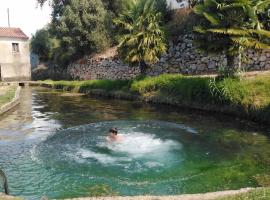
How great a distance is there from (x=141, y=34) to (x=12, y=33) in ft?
99.1

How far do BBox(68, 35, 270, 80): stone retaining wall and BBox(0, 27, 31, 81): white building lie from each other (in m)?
13.9

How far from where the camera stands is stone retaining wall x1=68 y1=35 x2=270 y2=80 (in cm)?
2234

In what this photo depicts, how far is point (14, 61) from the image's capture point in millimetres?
49875

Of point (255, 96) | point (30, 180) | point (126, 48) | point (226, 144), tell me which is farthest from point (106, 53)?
point (30, 180)

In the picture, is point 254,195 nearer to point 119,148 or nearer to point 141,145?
point 119,148

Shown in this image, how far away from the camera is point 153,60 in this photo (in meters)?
25.1

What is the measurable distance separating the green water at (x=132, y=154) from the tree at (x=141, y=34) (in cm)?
576

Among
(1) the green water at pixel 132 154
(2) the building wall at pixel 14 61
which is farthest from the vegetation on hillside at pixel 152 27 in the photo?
(2) the building wall at pixel 14 61

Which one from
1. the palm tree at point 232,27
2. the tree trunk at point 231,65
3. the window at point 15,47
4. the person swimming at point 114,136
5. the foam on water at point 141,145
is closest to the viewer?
the foam on water at point 141,145

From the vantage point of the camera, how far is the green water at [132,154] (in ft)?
31.3

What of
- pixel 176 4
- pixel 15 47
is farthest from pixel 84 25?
pixel 15 47

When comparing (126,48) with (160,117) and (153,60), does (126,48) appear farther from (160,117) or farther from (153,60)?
(160,117)

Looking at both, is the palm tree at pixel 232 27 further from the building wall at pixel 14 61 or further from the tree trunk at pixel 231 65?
the building wall at pixel 14 61

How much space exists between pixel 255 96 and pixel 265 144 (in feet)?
13.2
